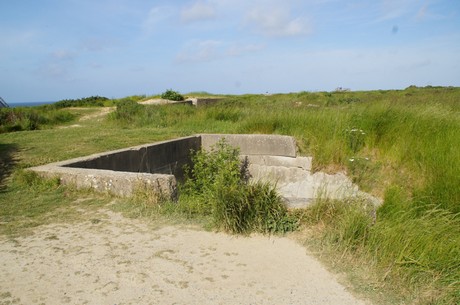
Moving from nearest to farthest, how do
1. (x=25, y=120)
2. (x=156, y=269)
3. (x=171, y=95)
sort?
(x=156, y=269)
(x=25, y=120)
(x=171, y=95)

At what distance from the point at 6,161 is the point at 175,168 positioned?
3253 millimetres

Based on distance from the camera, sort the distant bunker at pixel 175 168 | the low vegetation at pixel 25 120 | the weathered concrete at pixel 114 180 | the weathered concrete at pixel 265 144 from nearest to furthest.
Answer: the weathered concrete at pixel 114 180 < the distant bunker at pixel 175 168 < the weathered concrete at pixel 265 144 < the low vegetation at pixel 25 120

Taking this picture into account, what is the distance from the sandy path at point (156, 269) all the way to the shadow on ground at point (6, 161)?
2.18m

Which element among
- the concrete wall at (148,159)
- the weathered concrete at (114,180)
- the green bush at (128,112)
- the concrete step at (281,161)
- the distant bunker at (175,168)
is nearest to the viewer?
the weathered concrete at (114,180)

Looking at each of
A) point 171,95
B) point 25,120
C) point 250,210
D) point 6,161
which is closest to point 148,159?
point 6,161

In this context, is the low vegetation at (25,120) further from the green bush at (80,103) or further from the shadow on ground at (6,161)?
the green bush at (80,103)

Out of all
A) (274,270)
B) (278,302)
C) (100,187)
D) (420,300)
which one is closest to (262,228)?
(274,270)

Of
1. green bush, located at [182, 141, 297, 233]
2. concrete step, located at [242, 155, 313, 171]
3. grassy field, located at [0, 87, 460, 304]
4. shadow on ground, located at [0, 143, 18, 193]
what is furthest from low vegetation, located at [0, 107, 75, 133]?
green bush, located at [182, 141, 297, 233]

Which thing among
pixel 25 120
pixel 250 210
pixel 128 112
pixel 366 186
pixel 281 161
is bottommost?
pixel 366 186

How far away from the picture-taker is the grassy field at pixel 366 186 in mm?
2930

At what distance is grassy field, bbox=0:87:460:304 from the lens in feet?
9.61

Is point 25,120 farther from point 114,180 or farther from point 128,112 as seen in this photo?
point 114,180

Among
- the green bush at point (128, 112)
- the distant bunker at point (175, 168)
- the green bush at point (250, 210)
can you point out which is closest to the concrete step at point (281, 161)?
the distant bunker at point (175, 168)

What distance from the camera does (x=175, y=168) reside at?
8.11m
